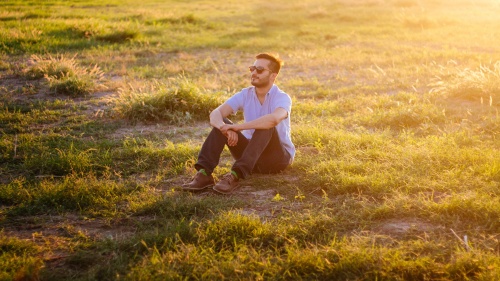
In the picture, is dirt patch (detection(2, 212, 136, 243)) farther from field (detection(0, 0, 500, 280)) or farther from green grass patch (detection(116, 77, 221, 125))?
green grass patch (detection(116, 77, 221, 125))

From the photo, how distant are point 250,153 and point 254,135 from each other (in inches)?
8.9

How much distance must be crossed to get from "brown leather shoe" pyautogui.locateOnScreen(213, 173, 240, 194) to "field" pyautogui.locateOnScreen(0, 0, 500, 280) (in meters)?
0.10

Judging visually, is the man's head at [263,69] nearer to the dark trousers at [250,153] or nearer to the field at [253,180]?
the dark trousers at [250,153]

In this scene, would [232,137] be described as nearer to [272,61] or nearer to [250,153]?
[250,153]

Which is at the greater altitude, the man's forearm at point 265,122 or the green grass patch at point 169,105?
the man's forearm at point 265,122

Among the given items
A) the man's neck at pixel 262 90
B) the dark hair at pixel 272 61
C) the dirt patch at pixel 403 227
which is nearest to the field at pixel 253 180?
the dirt patch at pixel 403 227

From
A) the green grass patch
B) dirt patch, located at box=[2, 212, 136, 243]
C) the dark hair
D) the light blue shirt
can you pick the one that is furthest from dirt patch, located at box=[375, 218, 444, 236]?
the green grass patch

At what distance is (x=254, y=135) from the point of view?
5.20m

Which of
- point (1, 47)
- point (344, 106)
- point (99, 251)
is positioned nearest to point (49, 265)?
point (99, 251)

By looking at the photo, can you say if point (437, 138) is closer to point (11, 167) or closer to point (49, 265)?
point (49, 265)

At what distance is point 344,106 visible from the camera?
889 centimetres

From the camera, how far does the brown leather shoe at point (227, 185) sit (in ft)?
16.5

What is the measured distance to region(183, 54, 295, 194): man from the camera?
511 cm

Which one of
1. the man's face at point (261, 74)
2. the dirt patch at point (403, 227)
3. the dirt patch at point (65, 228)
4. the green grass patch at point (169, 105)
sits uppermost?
Answer: the man's face at point (261, 74)
